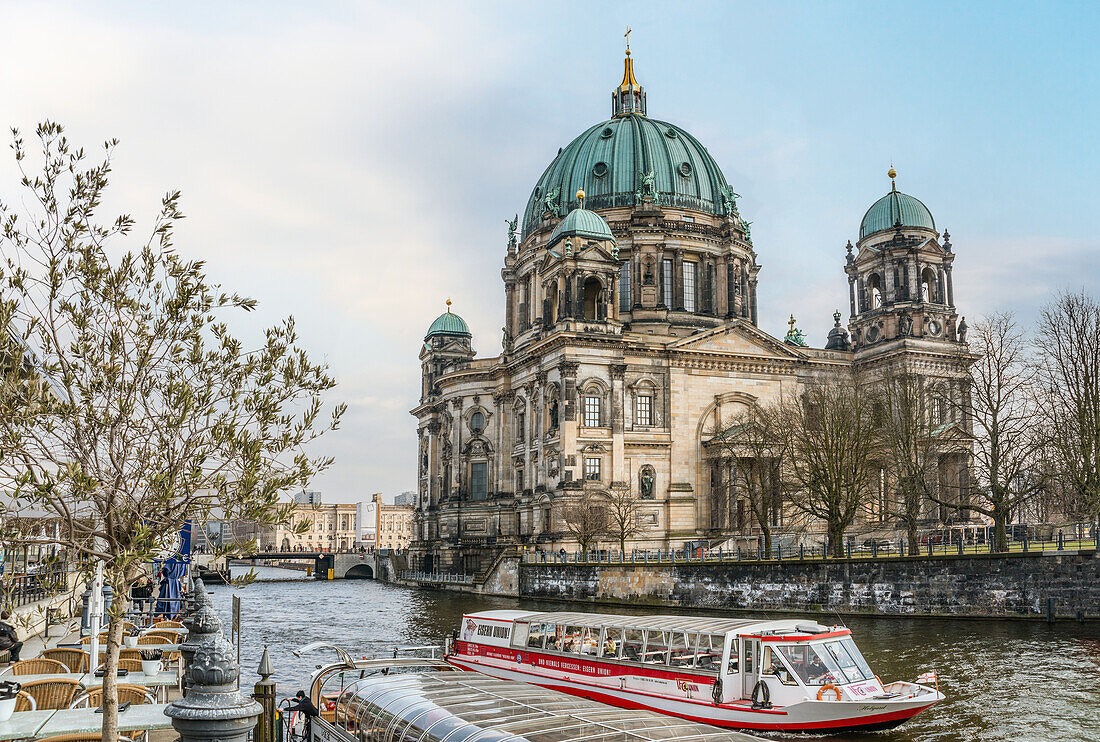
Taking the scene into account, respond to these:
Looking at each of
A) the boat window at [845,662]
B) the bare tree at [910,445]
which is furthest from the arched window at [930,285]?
the boat window at [845,662]

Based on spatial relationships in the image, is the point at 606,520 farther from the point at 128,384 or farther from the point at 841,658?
the point at 128,384

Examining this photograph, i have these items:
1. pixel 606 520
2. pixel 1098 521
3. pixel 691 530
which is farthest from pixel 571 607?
pixel 1098 521

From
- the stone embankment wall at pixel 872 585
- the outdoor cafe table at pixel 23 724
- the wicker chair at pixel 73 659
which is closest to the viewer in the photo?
the outdoor cafe table at pixel 23 724

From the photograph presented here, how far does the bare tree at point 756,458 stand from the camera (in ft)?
216

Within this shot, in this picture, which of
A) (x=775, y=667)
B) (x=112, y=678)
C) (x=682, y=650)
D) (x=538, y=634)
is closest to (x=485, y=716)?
(x=112, y=678)

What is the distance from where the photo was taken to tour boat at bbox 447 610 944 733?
2495 centimetres

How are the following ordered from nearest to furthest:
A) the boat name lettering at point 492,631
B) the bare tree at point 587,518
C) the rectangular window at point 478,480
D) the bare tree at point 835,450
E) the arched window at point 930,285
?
the boat name lettering at point 492,631, the bare tree at point 835,450, the bare tree at point 587,518, the arched window at point 930,285, the rectangular window at point 478,480

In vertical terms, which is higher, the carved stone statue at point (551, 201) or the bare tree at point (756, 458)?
the carved stone statue at point (551, 201)

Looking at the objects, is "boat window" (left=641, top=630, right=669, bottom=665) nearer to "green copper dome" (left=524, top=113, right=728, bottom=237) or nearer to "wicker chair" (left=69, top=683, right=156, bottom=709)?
"wicker chair" (left=69, top=683, right=156, bottom=709)

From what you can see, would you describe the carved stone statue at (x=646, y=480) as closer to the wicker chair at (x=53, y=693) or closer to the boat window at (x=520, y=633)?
the boat window at (x=520, y=633)

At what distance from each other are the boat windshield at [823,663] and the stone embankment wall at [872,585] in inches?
849

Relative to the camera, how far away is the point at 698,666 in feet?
86.2

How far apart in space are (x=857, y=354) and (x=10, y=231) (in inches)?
3276

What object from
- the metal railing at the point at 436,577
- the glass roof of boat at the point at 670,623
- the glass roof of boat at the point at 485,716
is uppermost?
the glass roof of boat at the point at 485,716
